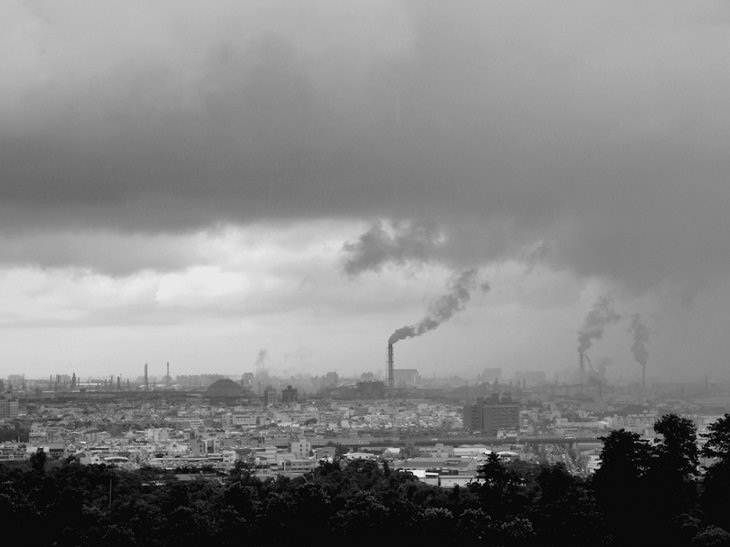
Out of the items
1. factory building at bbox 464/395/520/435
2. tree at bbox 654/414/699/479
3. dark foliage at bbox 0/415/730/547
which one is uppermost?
factory building at bbox 464/395/520/435

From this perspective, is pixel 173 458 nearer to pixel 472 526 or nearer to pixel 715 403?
pixel 472 526

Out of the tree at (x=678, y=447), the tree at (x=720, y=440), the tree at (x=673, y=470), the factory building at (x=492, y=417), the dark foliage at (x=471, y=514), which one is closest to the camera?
the dark foliage at (x=471, y=514)

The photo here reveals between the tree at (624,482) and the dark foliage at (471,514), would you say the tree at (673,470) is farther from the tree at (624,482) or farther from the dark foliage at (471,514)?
the tree at (624,482)

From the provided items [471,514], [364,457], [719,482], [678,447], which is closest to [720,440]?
[678,447]

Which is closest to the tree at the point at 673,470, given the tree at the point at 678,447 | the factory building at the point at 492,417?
the tree at the point at 678,447

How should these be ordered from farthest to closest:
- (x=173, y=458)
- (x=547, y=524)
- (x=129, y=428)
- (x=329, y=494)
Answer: (x=129, y=428) → (x=173, y=458) → (x=329, y=494) → (x=547, y=524)

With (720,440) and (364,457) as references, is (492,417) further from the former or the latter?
(720,440)

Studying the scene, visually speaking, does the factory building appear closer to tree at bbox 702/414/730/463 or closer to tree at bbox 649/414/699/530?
tree at bbox 649/414/699/530

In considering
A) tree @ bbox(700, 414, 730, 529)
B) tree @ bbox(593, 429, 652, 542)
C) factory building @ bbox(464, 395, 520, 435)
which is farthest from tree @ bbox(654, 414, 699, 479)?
factory building @ bbox(464, 395, 520, 435)

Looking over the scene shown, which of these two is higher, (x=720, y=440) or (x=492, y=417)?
(x=492, y=417)

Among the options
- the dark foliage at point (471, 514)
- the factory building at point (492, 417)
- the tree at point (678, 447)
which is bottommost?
the dark foliage at point (471, 514)

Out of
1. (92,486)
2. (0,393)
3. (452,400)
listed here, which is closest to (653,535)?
(92,486)
